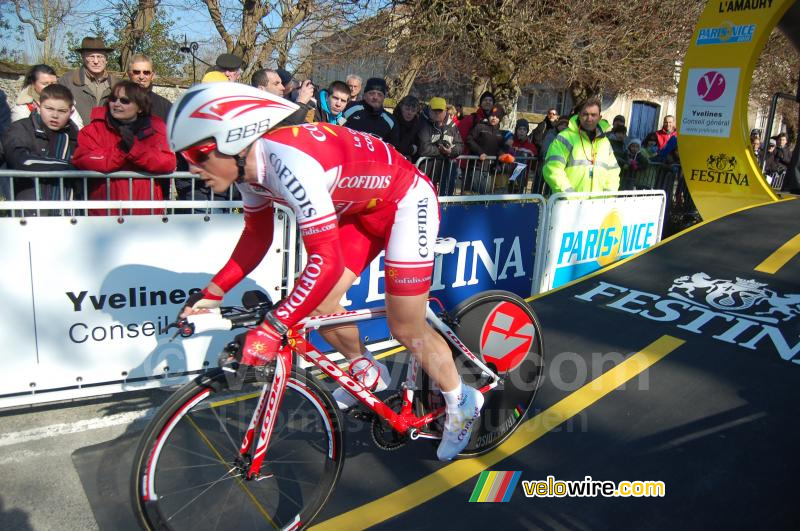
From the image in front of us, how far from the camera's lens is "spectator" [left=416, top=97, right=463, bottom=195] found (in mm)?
7945

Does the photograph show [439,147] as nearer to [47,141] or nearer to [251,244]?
[47,141]

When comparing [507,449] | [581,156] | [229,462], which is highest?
[581,156]

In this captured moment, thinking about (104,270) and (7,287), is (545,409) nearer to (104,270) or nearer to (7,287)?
(104,270)

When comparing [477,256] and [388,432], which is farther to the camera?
[477,256]

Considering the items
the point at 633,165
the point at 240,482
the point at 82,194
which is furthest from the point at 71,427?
the point at 633,165

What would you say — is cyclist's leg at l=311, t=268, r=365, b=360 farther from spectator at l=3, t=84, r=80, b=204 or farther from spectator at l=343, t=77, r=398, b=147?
spectator at l=343, t=77, r=398, b=147

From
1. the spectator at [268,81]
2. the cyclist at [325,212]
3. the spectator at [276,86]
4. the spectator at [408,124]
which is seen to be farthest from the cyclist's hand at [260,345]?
the spectator at [408,124]

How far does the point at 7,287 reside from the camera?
364cm

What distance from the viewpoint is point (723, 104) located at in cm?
878

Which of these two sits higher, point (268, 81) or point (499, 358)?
point (268, 81)

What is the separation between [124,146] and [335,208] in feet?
8.27

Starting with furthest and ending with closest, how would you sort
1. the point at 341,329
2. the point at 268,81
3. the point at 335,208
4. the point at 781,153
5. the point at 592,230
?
1. the point at 781,153
2. the point at 592,230
3. the point at 268,81
4. the point at 341,329
5. the point at 335,208

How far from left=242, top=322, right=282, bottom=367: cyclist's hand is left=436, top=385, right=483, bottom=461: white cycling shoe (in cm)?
124

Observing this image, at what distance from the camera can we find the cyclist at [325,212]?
232 centimetres
